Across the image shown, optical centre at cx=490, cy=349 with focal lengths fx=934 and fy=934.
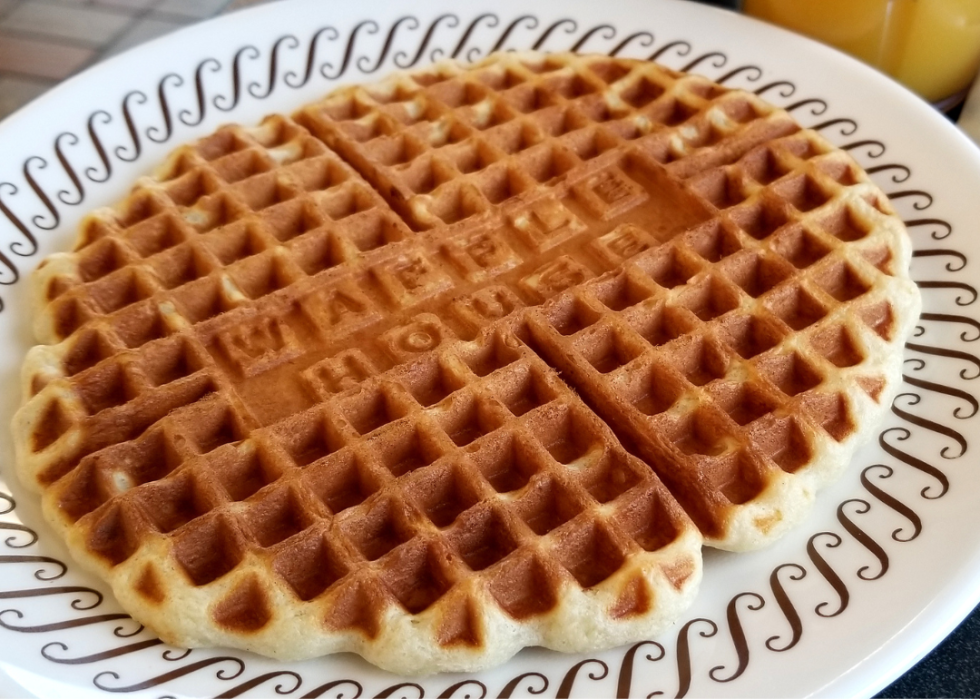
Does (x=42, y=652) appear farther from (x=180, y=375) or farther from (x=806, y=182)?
(x=806, y=182)

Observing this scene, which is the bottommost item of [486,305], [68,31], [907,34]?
[68,31]

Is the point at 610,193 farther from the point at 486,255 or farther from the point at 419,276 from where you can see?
the point at 419,276

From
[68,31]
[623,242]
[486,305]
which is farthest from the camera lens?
[68,31]

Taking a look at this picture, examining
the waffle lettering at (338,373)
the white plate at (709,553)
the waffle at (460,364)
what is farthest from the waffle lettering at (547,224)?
the white plate at (709,553)

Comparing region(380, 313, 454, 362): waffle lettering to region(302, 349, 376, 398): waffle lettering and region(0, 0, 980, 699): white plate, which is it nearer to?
region(302, 349, 376, 398): waffle lettering

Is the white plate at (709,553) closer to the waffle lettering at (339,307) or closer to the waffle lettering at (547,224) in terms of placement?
the waffle lettering at (339,307)

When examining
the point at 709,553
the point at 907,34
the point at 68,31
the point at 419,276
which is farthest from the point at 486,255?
the point at 68,31
